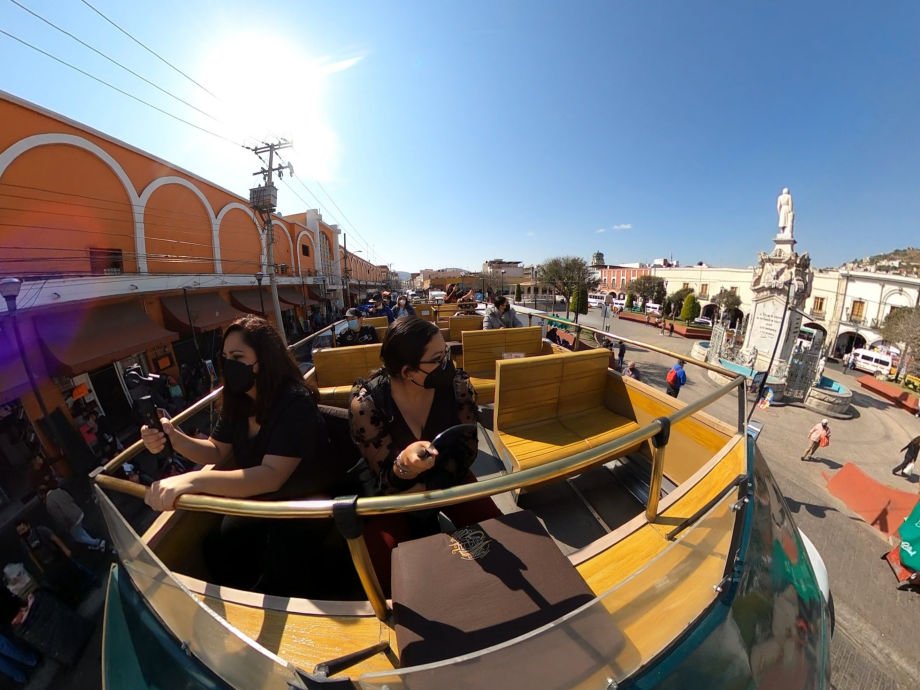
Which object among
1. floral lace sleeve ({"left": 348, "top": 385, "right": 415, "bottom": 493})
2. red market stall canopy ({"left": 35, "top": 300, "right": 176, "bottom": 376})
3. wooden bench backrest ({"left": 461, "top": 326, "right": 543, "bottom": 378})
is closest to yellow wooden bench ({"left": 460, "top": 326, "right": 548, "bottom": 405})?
wooden bench backrest ({"left": 461, "top": 326, "right": 543, "bottom": 378})

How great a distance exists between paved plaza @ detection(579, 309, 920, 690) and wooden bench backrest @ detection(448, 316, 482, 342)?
22.3 feet

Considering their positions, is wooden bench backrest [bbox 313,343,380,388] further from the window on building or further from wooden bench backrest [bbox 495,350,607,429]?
the window on building

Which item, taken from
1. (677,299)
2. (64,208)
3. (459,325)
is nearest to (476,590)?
(459,325)

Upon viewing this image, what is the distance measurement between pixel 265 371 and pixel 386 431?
693 millimetres

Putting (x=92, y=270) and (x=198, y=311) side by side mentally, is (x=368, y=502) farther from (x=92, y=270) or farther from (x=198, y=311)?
(x=198, y=311)

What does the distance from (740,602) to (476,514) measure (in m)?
1.07

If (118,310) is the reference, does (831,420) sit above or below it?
below

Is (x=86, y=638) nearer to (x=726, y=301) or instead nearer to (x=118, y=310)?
(x=118, y=310)

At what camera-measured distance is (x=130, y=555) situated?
50.1 inches

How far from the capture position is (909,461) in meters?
8.66

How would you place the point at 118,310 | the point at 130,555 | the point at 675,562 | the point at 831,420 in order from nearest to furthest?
the point at 675,562
the point at 130,555
the point at 118,310
the point at 831,420

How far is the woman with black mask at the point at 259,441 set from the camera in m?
1.56

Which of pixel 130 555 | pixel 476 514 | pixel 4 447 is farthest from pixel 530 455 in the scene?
pixel 4 447

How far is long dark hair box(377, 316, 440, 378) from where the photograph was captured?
165cm
